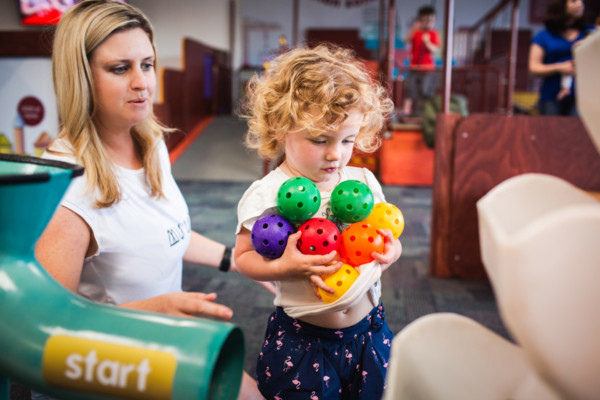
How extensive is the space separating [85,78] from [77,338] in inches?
31.5

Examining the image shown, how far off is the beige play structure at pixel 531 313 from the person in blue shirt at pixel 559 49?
3205 mm

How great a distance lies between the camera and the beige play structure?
26cm

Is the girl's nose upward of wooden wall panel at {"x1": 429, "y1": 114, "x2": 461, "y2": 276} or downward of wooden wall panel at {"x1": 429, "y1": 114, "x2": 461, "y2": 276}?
upward

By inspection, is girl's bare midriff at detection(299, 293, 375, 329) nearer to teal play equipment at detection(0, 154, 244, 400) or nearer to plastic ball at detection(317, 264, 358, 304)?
plastic ball at detection(317, 264, 358, 304)

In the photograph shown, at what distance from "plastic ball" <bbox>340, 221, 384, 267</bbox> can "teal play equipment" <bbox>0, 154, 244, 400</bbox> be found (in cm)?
50

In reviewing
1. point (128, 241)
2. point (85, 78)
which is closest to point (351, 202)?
point (128, 241)

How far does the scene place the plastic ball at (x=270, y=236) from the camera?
0.88 meters

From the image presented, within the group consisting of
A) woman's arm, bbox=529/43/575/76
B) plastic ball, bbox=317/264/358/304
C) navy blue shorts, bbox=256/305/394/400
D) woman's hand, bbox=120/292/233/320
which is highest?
woman's arm, bbox=529/43/575/76

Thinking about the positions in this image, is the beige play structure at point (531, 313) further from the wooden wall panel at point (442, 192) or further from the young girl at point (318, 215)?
the wooden wall panel at point (442, 192)

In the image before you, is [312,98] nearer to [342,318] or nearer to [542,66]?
[342,318]

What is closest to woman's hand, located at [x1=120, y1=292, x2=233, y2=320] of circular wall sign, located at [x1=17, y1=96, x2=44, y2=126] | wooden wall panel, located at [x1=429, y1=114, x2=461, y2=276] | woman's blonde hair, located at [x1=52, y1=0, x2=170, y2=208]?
woman's blonde hair, located at [x1=52, y1=0, x2=170, y2=208]

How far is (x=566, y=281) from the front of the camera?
270mm

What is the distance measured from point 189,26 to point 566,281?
9.14 metres

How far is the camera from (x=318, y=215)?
102cm
